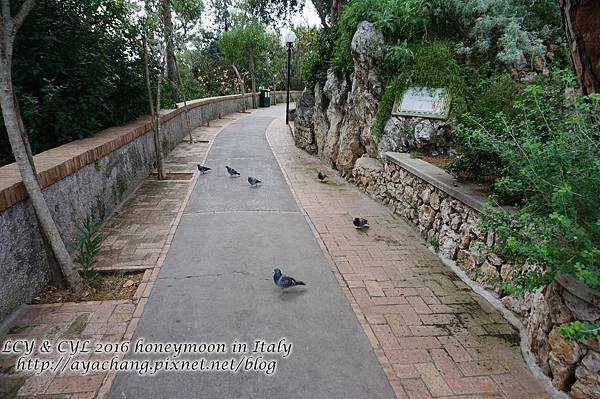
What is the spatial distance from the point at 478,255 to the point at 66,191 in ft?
16.3

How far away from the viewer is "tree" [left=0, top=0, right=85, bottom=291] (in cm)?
339

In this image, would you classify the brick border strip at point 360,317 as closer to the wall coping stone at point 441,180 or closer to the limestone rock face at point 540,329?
the limestone rock face at point 540,329

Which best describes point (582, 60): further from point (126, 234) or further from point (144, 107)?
point (144, 107)

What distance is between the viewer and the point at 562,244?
97.4 inches

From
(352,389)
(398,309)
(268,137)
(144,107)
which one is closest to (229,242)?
(398,309)

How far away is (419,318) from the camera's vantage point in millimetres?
3633

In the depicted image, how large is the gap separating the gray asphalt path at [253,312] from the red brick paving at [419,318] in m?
0.19

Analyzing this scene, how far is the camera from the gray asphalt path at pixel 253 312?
280cm

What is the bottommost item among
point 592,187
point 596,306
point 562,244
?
point 596,306

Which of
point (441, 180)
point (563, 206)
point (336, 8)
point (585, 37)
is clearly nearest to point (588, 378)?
Answer: point (563, 206)

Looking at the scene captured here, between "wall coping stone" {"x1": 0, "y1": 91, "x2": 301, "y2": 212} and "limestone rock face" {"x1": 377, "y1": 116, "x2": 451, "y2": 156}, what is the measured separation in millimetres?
4983

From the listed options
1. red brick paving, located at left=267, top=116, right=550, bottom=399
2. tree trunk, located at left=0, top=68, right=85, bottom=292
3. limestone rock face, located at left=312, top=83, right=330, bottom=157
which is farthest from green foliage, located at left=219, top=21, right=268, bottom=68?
tree trunk, located at left=0, top=68, right=85, bottom=292

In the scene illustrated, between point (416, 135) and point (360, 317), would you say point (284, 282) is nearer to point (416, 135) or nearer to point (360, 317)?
point (360, 317)

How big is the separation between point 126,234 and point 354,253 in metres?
3.28
